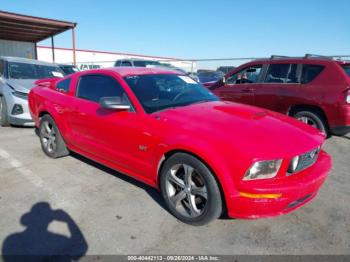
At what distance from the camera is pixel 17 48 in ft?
85.6

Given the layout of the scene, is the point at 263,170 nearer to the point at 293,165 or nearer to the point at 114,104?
the point at 293,165

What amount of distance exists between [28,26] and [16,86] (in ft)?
47.8

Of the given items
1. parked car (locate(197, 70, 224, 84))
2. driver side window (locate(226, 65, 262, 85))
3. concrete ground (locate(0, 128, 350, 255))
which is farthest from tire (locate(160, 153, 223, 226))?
parked car (locate(197, 70, 224, 84))

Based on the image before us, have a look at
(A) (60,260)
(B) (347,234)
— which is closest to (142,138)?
(A) (60,260)

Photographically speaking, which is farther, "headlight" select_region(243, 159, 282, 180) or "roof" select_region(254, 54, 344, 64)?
"roof" select_region(254, 54, 344, 64)

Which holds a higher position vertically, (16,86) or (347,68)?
(347,68)

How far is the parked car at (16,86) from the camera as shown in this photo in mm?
6355

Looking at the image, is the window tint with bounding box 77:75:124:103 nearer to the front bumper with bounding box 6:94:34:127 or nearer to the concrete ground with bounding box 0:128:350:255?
the concrete ground with bounding box 0:128:350:255

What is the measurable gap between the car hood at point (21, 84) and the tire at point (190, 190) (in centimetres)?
497

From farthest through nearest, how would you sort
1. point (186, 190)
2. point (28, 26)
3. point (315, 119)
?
point (28, 26) < point (315, 119) < point (186, 190)

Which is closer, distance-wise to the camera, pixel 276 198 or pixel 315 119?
pixel 276 198

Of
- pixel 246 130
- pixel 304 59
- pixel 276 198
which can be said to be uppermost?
pixel 304 59

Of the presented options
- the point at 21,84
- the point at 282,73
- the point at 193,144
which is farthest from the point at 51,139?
the point at 282,73

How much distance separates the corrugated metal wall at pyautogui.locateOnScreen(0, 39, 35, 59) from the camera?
2558 centimetres
